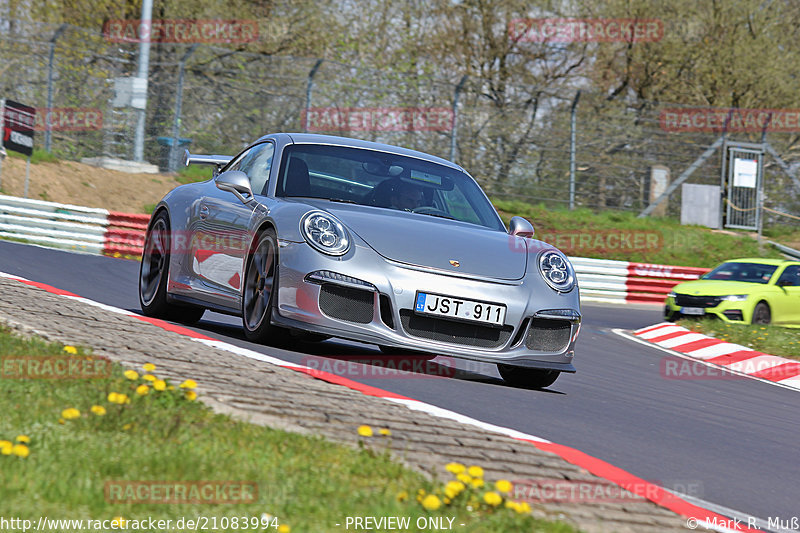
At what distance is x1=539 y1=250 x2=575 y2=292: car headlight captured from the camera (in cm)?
672

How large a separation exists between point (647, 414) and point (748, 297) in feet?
31.4

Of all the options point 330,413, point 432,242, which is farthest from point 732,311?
point 330,413

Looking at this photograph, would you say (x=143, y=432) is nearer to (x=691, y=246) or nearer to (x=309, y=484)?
(x=309, y=484)

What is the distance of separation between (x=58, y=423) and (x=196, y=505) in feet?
3.06

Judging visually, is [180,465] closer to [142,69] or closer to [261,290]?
[261,290]

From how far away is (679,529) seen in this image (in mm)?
3492
